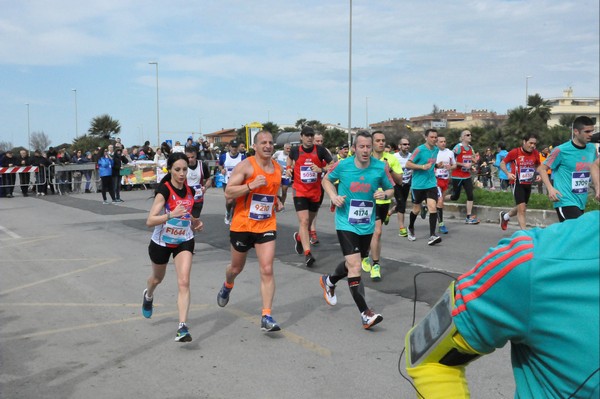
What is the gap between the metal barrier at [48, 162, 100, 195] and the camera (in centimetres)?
2525

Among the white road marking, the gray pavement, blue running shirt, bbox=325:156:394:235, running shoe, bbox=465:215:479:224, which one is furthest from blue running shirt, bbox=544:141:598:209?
the white road marking

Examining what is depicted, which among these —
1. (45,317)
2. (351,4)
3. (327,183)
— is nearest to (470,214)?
(327,183)

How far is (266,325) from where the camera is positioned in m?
5.86

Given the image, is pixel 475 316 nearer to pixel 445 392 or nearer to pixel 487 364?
pixel 445 392

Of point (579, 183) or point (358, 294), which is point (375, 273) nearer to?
point (358, 294)

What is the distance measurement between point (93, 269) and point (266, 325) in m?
4.30

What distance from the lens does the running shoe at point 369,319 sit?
591 cm

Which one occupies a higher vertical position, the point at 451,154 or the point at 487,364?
the point at 451,154

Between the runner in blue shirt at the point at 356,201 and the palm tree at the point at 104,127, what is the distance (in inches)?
2659

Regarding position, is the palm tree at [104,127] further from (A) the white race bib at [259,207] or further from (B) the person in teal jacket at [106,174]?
(A) the white race bib at [259,207]

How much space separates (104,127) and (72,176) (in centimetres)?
4669

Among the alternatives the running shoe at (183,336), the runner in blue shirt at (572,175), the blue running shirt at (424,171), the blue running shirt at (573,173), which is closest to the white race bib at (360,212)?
the running shoe at (183,336)

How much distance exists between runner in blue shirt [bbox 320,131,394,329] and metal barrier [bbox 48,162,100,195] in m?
20.8

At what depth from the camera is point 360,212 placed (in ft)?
21.5
